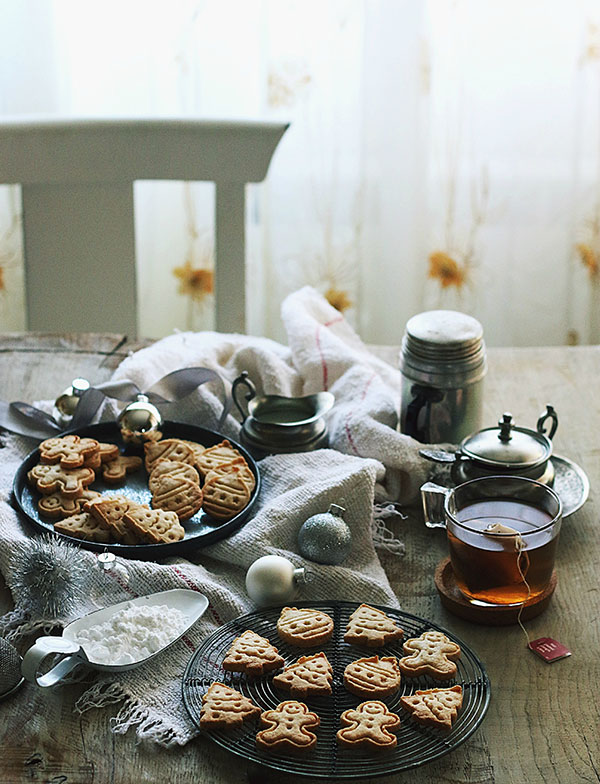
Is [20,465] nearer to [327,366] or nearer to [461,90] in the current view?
[327,366]

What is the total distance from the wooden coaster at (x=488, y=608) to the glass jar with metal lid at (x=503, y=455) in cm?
12

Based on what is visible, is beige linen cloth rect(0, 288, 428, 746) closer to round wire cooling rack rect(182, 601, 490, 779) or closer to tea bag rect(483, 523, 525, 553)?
round wire cooling rack rect(182, 601, 490, 779)

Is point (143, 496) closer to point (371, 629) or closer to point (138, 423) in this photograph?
point (138, 423)

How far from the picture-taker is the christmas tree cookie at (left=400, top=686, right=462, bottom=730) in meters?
0.76

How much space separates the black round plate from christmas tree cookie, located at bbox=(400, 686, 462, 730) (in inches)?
11.8

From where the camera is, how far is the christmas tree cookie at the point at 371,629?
0.86 meters

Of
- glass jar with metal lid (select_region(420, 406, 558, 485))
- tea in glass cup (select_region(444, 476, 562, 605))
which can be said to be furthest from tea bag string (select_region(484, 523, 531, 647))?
glass jar with metal lid (select_region(420, 406, 558, 485))

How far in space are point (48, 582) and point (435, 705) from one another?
361mm

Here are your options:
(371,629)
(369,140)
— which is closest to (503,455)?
(371,629)

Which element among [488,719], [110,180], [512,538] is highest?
[110,180]

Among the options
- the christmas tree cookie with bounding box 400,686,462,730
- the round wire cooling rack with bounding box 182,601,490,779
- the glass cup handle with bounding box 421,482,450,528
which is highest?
the glass cup handle with bounding box 421,482,450,528

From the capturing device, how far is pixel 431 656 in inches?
32.9

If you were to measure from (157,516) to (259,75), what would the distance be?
55.7 inches

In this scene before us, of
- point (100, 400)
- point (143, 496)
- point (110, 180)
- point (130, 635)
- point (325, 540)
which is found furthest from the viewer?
point (110, 180)
